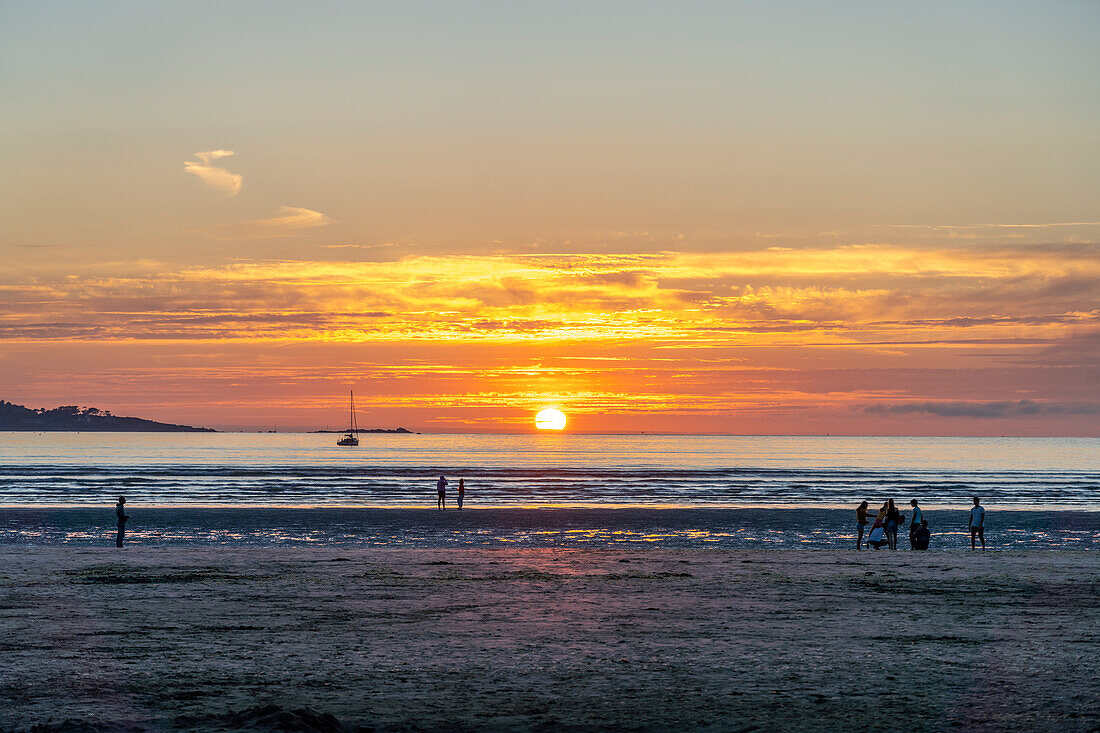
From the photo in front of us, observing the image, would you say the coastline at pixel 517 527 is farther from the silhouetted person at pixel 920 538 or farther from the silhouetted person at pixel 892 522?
the silhouetted person at pixel 920 538

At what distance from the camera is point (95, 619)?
14.1 m

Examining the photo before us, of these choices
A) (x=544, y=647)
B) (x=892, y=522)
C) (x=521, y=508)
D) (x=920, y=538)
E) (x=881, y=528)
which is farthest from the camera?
(x=521, y=508)

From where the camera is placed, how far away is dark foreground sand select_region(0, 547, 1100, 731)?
9.06m

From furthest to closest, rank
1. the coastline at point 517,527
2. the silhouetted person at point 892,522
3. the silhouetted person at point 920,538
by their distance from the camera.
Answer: the coastline at point 517,527 → the silhouetted person at point 892,522 → the silhouetted person at point 920,538

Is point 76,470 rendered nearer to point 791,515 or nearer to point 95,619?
point 791,515

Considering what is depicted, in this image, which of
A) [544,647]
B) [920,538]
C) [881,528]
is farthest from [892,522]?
[544,647]

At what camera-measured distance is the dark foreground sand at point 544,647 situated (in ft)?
29.7

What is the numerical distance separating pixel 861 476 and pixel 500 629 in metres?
92.8

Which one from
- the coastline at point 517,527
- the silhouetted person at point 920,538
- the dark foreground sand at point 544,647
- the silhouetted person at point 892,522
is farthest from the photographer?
the coastline at point 517,527

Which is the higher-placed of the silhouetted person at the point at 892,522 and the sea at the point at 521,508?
the silhouetted person at the point at 892,522

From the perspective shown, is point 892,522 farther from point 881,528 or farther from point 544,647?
point 544,647

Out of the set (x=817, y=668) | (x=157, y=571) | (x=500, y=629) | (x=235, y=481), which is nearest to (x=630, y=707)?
(x=817, y=668)

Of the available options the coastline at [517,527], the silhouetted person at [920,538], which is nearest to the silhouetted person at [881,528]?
the silhouetted person at [920,538]

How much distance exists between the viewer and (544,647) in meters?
12.3
